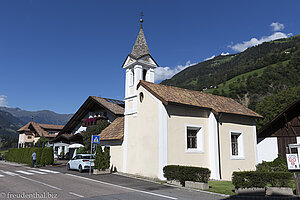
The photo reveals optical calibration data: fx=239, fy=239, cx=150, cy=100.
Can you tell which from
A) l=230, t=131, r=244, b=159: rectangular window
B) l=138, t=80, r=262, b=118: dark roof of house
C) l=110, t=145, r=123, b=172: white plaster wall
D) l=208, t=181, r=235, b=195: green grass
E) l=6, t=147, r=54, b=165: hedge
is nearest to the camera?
l=208, t=181, r=235, b=195: green grass

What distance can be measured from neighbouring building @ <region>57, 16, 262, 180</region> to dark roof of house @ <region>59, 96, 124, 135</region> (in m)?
5.02

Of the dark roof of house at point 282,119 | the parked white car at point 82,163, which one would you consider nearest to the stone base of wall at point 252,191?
the parked white car at point 82,163

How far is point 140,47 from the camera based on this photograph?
20938 mm

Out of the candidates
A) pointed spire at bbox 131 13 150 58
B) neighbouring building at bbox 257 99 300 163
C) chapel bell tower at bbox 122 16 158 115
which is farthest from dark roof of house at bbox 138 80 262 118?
neighbouring building at bbox 257 99 300 163

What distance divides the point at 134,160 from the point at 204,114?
6.23 meters

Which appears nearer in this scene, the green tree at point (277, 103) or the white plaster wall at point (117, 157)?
the white plaster wall at point (117, 157)

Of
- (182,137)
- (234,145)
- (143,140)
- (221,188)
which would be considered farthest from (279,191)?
(234,145)

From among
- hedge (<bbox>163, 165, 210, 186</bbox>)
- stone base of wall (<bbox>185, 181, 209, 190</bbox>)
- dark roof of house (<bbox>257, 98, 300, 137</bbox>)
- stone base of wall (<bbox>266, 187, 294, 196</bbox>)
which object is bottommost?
stone base of wall (<bbox>185, 181, 209, 190</bbox>)

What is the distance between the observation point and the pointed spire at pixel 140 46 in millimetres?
20383

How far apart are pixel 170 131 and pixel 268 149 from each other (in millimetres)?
13708

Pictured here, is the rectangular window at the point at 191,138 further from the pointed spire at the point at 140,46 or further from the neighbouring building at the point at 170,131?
the pointed spire at the point at 140,46

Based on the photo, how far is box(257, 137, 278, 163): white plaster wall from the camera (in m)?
23.5

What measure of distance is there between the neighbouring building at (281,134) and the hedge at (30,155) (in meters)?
22.4

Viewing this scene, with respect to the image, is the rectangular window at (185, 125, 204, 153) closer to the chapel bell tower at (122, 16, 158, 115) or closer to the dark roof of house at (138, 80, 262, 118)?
the dark roof of house at (138, 80, 262, 118)
